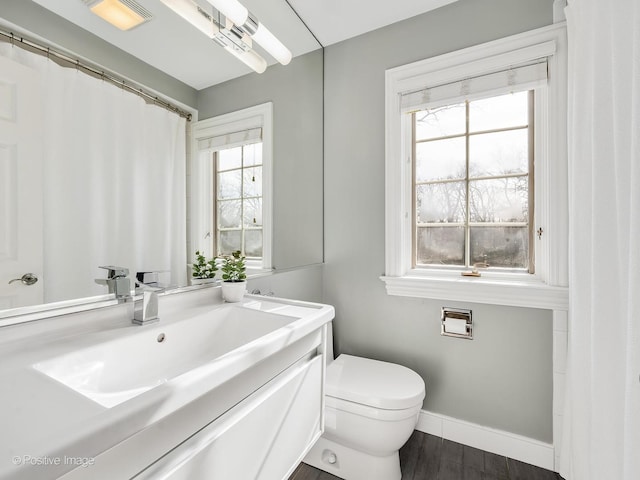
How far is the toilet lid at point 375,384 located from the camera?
1248 mm

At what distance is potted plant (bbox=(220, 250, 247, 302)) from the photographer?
3.72 ft

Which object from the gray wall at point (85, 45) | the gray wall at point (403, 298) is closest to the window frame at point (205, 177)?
the gray wall at point (85, 45)

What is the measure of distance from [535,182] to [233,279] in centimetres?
151

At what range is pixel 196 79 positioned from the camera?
110 centimetres

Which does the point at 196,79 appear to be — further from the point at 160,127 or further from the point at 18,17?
the point at 18,17

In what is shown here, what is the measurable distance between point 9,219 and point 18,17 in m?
0.47

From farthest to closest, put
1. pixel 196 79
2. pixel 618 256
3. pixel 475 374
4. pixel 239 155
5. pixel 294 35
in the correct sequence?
pixel 294 35
pixel 475 374
pixel 239 155
pixel 196 79
pixel 618 256

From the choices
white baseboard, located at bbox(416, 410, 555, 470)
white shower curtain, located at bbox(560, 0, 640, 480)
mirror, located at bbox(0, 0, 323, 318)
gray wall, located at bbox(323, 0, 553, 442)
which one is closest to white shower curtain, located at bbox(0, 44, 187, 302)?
mirror, located at bbox(0, 0, 323, 318)

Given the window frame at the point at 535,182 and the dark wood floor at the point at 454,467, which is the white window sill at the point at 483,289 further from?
the dark wood floor at the point at 454,467

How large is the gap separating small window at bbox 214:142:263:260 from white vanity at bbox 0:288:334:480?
0.80 feet

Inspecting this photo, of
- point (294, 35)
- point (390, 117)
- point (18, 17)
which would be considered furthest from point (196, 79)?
point (390, 117)

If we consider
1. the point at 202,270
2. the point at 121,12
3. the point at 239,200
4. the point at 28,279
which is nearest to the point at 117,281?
the point at 28,279

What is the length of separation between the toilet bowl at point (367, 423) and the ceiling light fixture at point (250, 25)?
1562 millimetres

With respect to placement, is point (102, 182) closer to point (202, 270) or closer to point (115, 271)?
point (115, 271)
